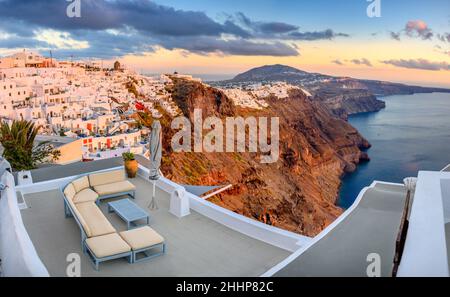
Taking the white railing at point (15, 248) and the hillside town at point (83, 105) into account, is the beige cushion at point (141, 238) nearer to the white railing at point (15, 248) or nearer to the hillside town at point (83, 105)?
the white railing at point (15, 248)

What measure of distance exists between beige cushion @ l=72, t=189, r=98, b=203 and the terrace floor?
22 cm

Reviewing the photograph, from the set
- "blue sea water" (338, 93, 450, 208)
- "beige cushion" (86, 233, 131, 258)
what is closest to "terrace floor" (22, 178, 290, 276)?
"beige cushion" (86, 233, 131, 258)

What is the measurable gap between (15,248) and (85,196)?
225cm

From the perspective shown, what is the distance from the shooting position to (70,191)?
509cm

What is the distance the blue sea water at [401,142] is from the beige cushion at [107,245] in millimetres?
48555

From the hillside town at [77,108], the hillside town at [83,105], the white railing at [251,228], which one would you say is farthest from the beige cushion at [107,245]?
the hillside town at [77,108]

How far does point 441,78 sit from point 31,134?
42126 mm

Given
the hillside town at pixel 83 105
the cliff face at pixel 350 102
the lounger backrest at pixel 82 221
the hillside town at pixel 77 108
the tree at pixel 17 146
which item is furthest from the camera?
the cliff face at pixel 350 102

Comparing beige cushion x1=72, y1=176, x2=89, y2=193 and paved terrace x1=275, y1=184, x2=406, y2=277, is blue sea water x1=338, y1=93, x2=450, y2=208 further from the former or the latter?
beige cushion x1=72, y1=176, x2=89, y2=193

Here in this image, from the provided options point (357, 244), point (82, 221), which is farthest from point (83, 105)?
point (357, 244)

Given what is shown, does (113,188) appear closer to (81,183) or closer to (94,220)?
(81,183)

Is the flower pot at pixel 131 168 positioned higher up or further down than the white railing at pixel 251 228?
higher up

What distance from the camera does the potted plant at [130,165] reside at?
20.9ft

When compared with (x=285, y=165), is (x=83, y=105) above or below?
above
